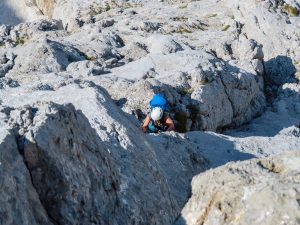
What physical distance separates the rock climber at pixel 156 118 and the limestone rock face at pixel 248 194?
14280mm

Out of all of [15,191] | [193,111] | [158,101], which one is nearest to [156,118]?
[158,101]

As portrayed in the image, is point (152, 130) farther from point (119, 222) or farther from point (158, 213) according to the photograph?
point (119, 222)

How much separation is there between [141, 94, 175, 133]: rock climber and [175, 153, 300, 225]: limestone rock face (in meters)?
14.3

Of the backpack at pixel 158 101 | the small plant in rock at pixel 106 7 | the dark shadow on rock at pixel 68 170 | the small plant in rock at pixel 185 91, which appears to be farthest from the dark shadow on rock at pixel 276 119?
the small plant in rock at pixel 106 7

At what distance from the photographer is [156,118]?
24.9 meters

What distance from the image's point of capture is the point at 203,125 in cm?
3312

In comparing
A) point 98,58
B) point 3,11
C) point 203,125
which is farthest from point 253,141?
point 3,11

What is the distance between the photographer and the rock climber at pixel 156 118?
972 inches

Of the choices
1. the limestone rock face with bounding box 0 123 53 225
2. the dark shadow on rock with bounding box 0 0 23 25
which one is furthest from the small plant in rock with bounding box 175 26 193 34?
the dark shadow on rock with bounding box 0 0 23 25

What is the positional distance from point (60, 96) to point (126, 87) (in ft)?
25.1

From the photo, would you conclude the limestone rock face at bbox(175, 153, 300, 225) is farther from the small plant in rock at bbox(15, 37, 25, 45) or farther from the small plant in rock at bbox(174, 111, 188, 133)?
the small plant in rock at bbox(15, 37, 25, 45)

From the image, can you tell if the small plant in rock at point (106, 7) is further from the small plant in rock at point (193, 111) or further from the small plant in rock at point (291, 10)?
the small plant in rock at point (193, 111)

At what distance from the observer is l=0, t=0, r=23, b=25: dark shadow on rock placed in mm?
105125

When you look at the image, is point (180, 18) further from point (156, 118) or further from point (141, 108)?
point (156, 118)
